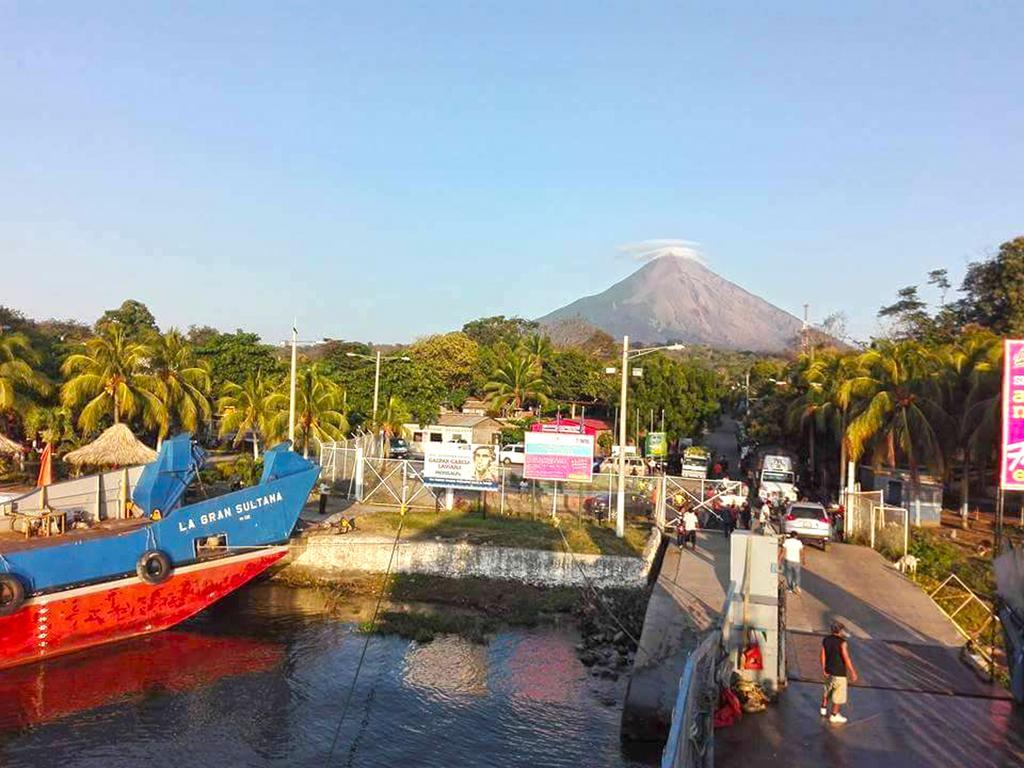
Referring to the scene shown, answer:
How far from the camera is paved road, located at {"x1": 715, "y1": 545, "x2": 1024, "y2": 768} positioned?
10.4 m

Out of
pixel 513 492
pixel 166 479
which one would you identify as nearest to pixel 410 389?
Result: pixel 513 492

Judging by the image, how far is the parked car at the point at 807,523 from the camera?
2602cm

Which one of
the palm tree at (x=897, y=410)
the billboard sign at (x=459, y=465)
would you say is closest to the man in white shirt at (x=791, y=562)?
the billboard sign at (x=459, y=465)

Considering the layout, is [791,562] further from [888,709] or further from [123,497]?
[123,497]

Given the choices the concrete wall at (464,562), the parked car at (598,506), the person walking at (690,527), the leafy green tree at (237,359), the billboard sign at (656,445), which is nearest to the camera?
the concrete wall at (464,562)

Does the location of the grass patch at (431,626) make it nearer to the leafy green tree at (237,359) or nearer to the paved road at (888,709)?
the paved road at (888,709)

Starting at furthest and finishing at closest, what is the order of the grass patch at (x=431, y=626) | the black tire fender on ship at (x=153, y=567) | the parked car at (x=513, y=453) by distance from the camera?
the parked car at (x=513, y=453)
the grass patch at (x=431, y=626)
the black tire fender on ship at (x=153, y=567)

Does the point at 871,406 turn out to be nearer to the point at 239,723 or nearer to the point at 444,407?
the point at 239,723

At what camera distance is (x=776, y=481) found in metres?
39.5

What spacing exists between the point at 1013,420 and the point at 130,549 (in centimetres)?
1974

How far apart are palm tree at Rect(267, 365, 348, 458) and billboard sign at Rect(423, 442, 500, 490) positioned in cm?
963

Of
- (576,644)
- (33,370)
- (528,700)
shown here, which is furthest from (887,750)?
(33,370)

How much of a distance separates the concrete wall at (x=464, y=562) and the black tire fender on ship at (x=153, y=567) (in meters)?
5.07

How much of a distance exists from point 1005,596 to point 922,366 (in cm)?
2217
